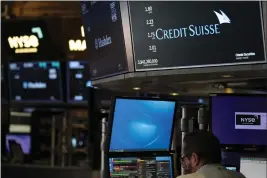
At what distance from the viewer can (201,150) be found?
2834 millimetres

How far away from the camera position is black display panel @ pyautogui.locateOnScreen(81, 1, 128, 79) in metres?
4.03

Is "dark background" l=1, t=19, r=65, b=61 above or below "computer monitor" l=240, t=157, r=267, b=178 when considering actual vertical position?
above

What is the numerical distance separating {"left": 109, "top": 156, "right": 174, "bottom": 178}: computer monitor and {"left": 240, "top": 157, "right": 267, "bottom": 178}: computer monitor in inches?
20.3

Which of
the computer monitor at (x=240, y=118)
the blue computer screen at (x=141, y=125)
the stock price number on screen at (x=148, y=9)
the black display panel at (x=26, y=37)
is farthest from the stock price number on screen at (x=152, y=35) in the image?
the black display panel at (x=26, y=37)

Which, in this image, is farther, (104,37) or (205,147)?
(104,37)

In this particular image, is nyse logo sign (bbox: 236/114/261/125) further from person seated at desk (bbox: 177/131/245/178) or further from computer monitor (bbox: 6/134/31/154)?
computer monitor (bbox: 6/134/31/154)

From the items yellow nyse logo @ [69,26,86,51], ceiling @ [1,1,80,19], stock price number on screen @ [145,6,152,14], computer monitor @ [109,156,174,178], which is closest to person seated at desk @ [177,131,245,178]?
computer monitor @ [109,156,174,178]

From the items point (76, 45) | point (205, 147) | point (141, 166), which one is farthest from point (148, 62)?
point (76, 45)

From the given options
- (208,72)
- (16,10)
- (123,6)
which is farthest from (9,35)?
(208,72)

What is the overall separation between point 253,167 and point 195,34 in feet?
3.34

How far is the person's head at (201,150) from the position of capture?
2.83 m

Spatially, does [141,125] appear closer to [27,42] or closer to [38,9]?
[38,9]

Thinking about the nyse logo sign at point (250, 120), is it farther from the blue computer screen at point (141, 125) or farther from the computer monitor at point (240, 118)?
the blue computer screen at point (141, 125)

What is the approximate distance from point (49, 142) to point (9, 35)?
5.73 feet
